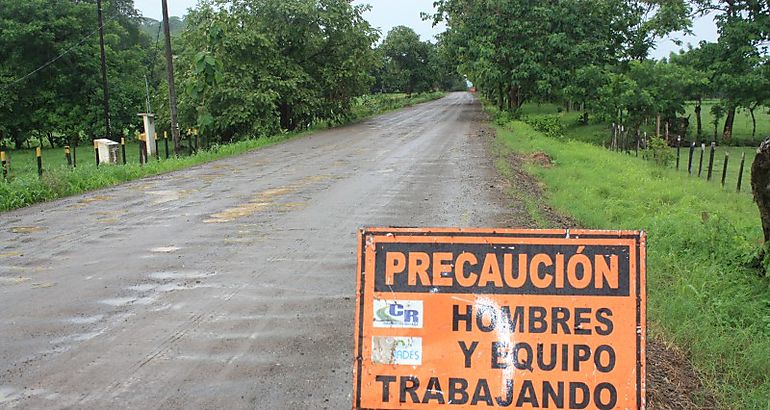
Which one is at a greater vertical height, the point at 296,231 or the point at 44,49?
the point at 44,49

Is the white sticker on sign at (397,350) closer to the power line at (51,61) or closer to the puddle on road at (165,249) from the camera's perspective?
the puddle on road at (165,249)

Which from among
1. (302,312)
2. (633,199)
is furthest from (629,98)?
(302,312)

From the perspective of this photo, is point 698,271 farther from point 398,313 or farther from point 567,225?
point 398,313

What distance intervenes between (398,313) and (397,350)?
0.17m

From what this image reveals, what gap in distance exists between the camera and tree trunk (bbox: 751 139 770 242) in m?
5.92

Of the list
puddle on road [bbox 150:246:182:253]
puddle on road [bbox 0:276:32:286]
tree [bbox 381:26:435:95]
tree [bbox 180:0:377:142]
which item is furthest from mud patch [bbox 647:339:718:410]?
tree [bbox 381:26:435:95]

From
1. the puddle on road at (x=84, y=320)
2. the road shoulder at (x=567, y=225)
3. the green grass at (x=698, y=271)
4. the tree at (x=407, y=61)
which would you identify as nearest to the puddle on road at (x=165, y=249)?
the puddle on road at (x=84, y=320)

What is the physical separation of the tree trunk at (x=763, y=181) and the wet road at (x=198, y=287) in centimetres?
321

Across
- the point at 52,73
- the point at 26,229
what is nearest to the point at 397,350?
the point at 26,229

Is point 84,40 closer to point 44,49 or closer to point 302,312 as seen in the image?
point 44,49

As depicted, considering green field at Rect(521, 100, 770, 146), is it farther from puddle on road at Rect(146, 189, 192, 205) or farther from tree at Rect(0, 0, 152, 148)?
tree at Rect(0, 0, 152, 148)

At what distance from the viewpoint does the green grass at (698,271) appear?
425 cm

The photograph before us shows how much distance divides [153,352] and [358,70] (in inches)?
1134

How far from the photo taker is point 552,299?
3.12 metres
